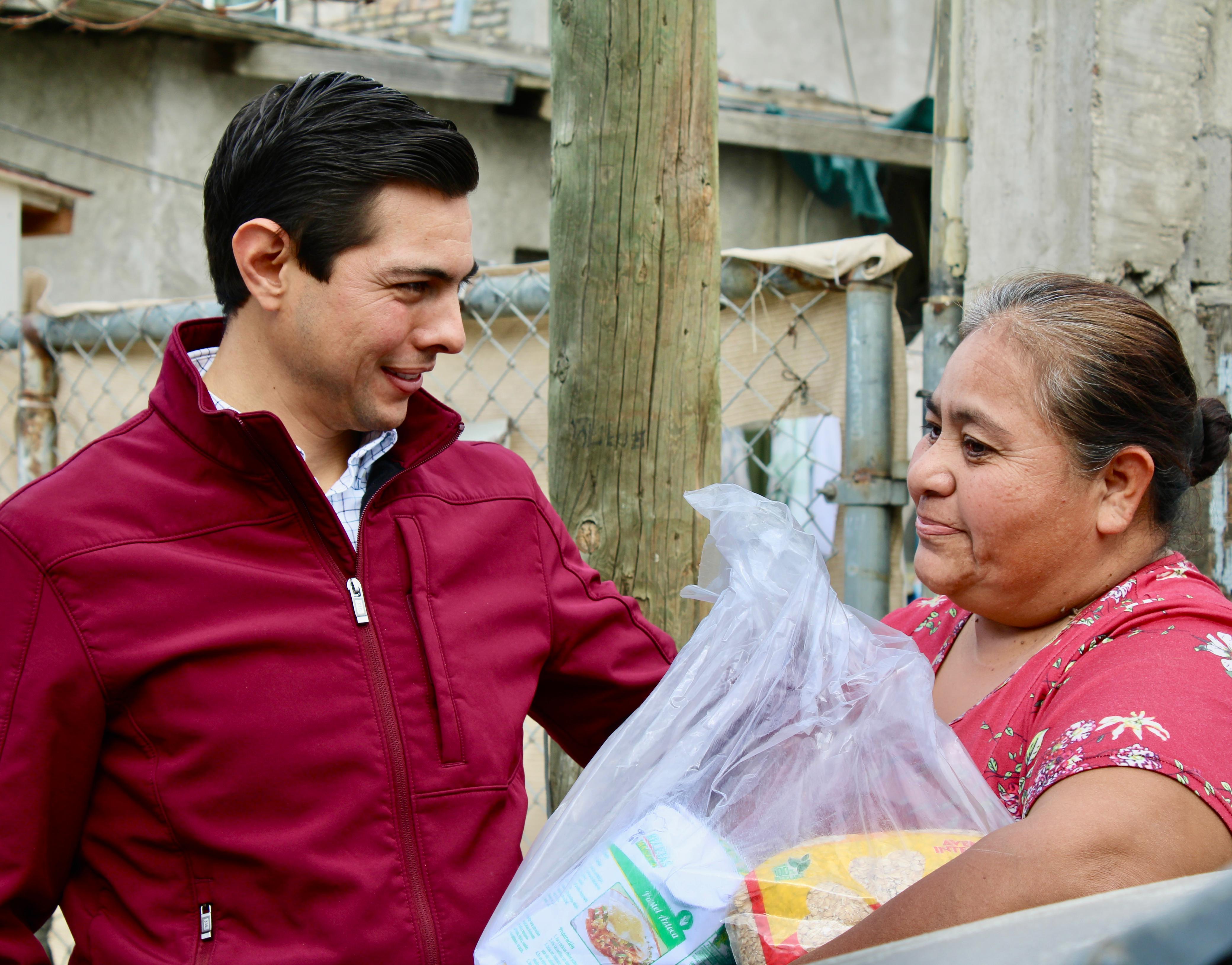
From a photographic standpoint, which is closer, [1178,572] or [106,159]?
[1178,572]

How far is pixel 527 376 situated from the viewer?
304cm

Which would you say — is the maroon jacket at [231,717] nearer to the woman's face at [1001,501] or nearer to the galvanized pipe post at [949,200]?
the woman's face at [1001,501]

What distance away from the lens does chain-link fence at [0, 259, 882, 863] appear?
2.48m

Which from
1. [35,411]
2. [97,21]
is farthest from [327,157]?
[97,21]

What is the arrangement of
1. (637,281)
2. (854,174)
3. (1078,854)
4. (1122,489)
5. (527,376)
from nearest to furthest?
(1078,854) < (1122,489) < (637,281) < (527,376) < (854,174)

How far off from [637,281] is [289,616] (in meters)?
0.82

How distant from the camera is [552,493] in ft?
6.42

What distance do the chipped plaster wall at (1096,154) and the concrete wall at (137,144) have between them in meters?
5.51

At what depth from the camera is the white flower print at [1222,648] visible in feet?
4.07

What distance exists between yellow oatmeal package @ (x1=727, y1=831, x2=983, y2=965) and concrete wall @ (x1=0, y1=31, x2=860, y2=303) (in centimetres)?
680

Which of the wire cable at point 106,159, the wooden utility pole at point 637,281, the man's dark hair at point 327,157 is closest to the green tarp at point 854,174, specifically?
the wire cable at point 106,159

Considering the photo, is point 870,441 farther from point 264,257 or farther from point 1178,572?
point 264,257

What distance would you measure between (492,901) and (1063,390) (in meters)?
1.02

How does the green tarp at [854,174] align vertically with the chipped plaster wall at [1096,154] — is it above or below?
above
